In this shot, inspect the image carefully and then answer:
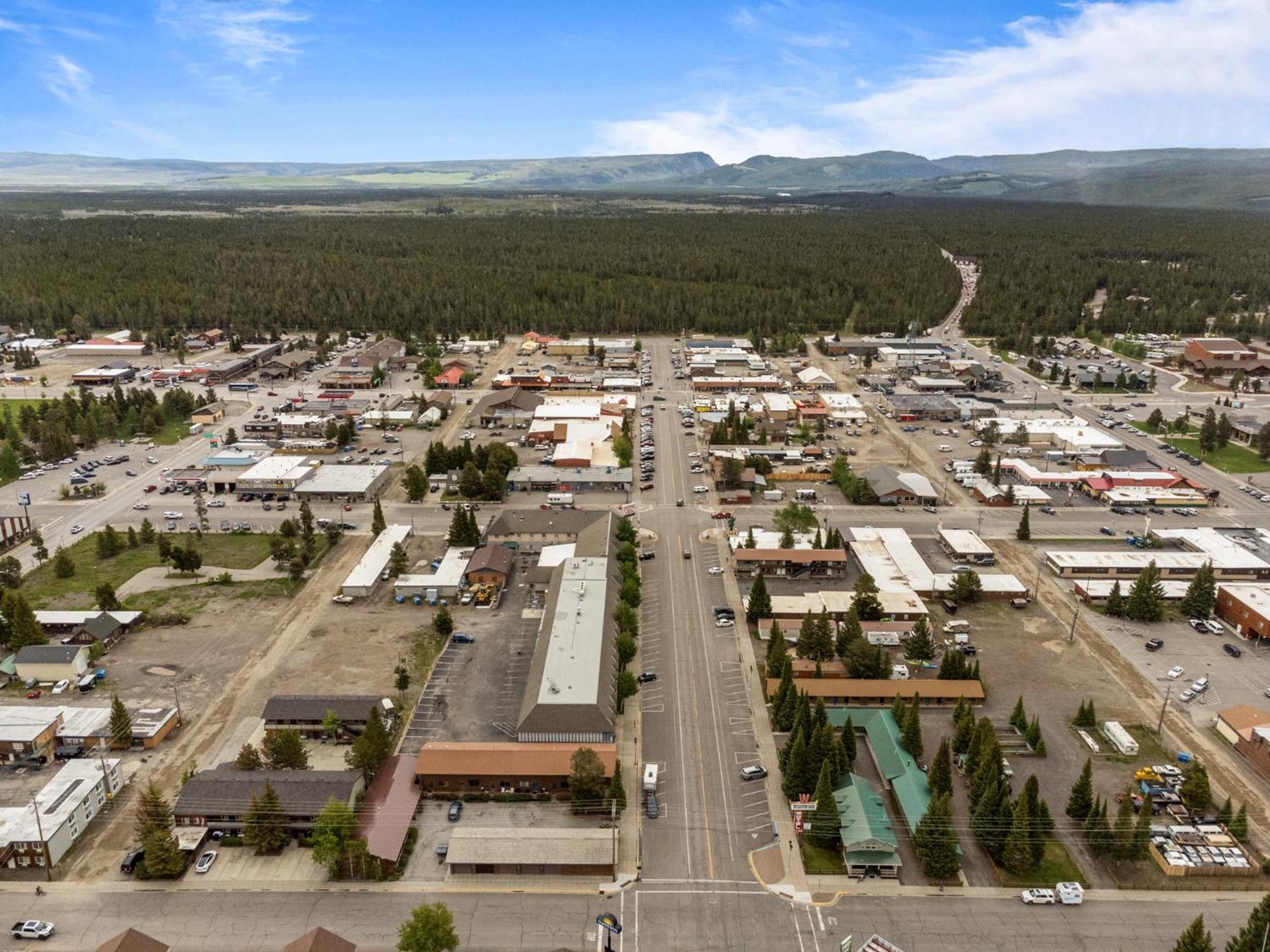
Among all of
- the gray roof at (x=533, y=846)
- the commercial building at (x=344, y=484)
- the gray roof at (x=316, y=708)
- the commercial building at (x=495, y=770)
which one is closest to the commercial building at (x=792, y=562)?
the commercial building at (x=495, y=770)

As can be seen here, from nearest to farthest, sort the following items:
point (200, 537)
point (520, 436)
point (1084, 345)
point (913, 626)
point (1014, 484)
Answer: point (913, 626) → point (200, 537) → point (1014, 484) → point (520, 436) → point (1084, 345)

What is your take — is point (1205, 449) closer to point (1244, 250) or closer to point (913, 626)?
point (913, 626)

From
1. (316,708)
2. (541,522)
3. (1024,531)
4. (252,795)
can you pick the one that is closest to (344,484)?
(541,522)

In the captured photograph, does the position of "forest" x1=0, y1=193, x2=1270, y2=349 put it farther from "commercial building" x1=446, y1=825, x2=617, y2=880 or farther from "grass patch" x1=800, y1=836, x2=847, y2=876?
"grass patch" x1=800, y1=836, x2=847, y2=876

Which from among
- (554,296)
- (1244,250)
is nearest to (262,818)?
(554,296)

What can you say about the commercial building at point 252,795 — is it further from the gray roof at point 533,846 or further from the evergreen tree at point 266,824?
the gray roof at point 533,846

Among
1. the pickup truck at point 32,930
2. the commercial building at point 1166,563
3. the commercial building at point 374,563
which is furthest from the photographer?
the commercial building at point 1166,563

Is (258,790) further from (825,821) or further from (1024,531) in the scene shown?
(1024,531)
